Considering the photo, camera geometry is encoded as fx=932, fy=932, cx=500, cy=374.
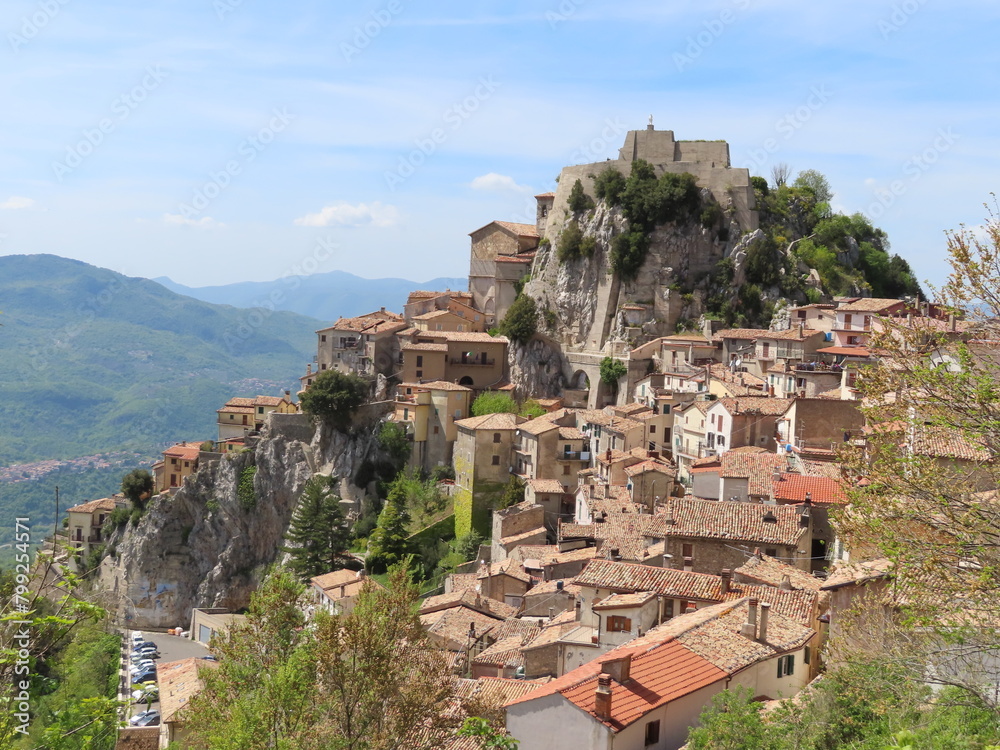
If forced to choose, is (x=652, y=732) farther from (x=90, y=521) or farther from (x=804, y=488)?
(x=90, y=521)

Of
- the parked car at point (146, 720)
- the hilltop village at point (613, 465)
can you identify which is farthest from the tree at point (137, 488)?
the parked car at point (146, 720)

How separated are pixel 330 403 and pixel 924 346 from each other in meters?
50.4

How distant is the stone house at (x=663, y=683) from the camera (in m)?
17.2

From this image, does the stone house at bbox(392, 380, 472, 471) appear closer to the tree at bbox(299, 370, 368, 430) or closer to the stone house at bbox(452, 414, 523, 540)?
the tree at bbox(299, 370, 368, 430)

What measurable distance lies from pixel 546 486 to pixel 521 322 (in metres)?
19.6

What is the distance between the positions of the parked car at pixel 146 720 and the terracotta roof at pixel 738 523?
16680 millimetres

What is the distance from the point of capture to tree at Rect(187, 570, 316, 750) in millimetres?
14766

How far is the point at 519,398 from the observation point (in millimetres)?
64750

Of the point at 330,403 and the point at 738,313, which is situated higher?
the point at 738,313

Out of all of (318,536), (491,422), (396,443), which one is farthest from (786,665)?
(396,443)

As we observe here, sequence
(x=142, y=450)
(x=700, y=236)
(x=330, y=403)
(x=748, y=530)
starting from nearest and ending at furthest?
(x=748, y=530) → (x=330, y=403) → (x=700, y=236) → (x=142, y=450)

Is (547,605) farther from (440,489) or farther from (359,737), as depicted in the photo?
(440,489)

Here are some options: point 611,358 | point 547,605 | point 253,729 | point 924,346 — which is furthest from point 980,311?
point 611,358

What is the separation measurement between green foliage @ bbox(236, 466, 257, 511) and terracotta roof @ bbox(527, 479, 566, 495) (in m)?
23.9
